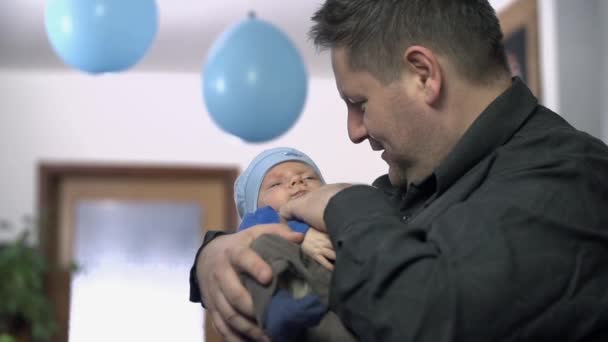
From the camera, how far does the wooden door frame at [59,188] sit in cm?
538

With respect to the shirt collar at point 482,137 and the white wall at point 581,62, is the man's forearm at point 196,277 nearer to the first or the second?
the shirt collar at point 482,137

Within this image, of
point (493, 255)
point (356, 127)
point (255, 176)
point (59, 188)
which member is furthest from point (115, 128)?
point (493, 255)

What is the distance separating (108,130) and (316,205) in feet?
15.3

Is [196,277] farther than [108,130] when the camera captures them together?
No

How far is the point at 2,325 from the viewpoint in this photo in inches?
198

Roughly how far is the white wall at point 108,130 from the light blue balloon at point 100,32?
2481mm

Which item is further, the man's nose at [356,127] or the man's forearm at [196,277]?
the man's forearm at [196,277]

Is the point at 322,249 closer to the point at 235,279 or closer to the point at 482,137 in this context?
the point at 235,279

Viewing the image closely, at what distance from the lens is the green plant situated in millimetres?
4883

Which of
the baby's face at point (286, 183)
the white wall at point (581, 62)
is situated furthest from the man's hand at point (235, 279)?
the white wall at point (581, 62)

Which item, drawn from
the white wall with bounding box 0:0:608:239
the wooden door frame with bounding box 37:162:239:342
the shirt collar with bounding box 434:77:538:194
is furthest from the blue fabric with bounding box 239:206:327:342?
the wooden door frame with bounding box 37:162:239:342

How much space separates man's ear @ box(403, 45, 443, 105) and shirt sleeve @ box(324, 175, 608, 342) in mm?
180

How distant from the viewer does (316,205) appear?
106 centimetres

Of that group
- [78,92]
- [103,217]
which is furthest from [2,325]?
[78,92]
